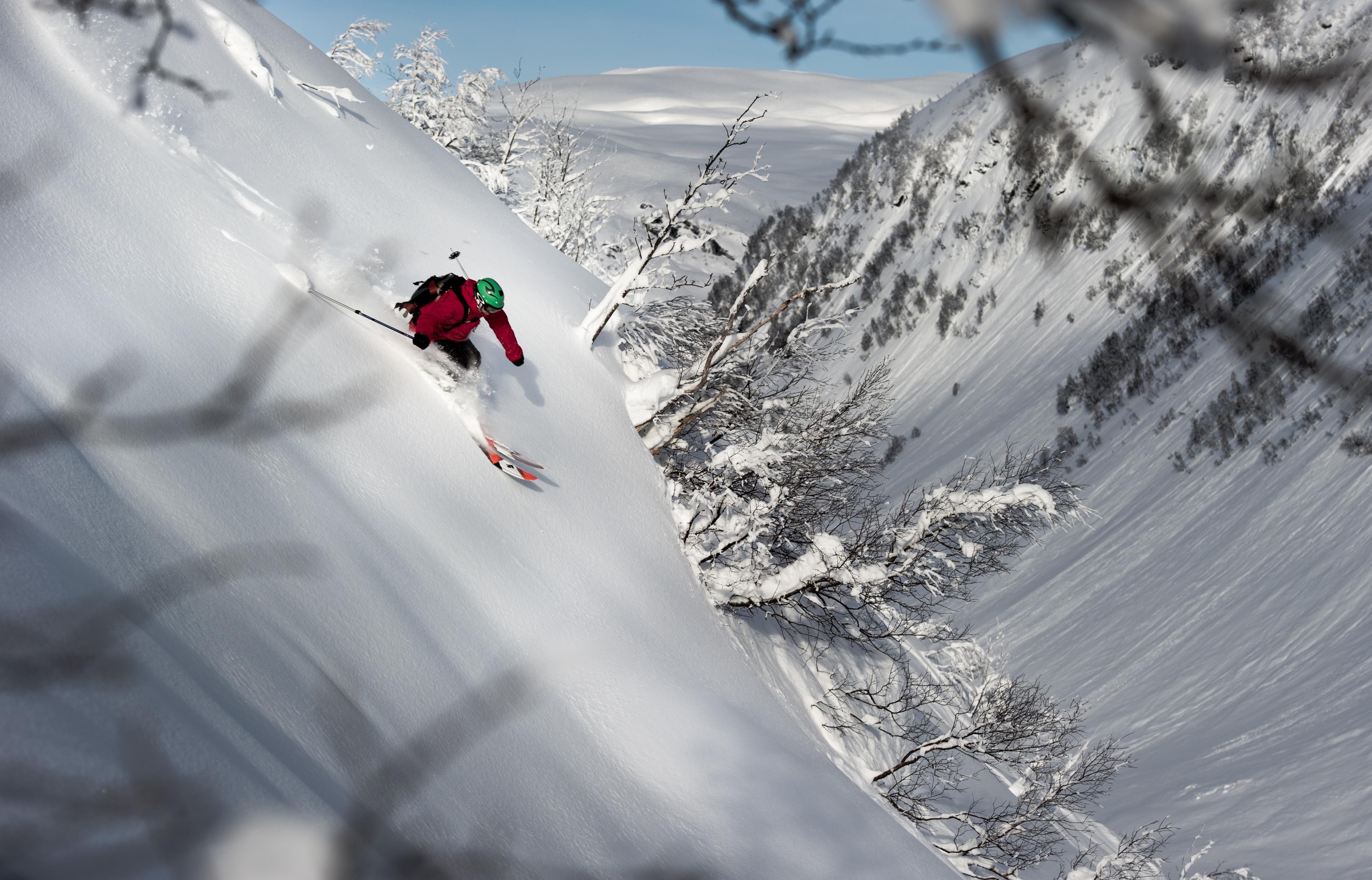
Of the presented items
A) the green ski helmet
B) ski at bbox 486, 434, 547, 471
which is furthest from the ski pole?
ski at bbox 486, 434, 547, 471

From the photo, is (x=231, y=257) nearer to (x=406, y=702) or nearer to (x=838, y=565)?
(x=406, y=702)

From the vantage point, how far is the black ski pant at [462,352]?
6.13m

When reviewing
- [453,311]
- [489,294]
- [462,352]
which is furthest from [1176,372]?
[453,311]

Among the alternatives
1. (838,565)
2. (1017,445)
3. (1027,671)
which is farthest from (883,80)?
(838,565)

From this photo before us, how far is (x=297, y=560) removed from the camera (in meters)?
3.99

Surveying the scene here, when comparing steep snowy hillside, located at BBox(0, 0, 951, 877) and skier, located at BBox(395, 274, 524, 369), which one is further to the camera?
skier, located at BBox(395, 274, 524, 369)

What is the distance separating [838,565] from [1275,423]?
2243 cm

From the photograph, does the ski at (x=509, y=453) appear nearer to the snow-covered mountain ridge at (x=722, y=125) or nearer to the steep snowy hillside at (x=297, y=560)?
the steep snowy hillside at (x=297, y=560)

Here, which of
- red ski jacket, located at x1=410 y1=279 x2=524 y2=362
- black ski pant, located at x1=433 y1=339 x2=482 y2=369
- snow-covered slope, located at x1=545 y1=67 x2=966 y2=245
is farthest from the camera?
snow-covered slope, located at x1=545 y1=67 x2=966 y2=245

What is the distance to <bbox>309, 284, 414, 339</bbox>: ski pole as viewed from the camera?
18.5ft

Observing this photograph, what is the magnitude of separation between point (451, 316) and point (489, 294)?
32 cm

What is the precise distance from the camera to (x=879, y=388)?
35.7ft

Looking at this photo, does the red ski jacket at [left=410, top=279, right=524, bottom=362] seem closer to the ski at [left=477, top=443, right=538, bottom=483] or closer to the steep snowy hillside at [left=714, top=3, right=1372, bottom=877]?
the ski at [left=477, top=443, right=538, bottom=483]

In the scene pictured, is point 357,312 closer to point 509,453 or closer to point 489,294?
point 489,294
